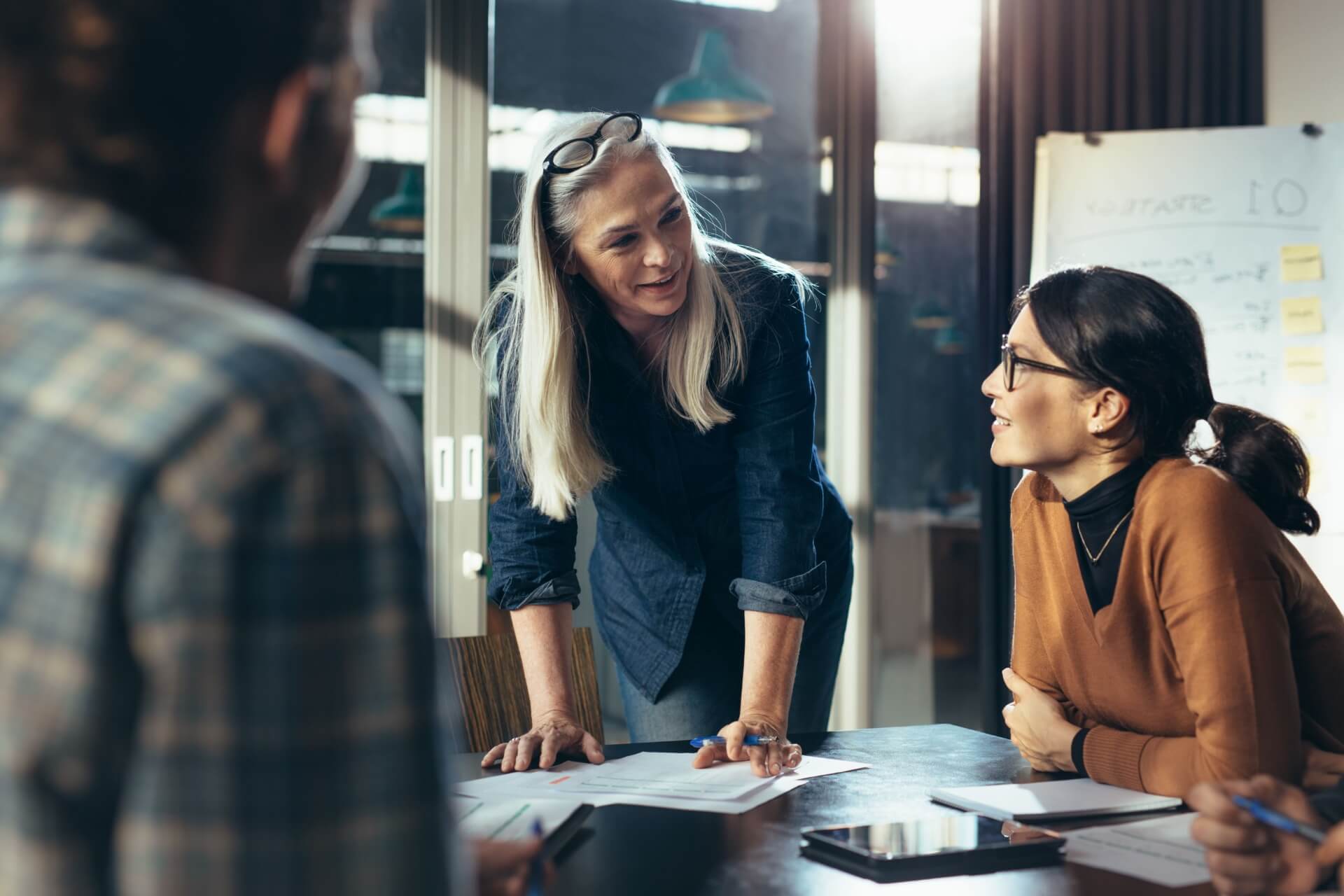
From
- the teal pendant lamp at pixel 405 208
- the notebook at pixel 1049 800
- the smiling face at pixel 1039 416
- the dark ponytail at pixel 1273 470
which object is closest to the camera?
the notebook at pixel 1049 800

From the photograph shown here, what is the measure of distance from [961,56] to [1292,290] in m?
1.22

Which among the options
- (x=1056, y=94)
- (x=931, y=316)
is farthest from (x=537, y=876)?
(x=1056, y=94)

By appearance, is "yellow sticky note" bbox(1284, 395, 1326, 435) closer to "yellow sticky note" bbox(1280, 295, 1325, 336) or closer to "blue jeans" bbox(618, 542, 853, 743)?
"yellow sticky note" bbox(1280, 295, 1325, 336)

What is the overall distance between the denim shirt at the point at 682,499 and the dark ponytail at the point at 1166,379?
1.39 ft

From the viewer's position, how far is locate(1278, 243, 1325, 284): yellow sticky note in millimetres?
3275

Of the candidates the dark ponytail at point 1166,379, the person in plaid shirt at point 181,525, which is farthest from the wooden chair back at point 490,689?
the person in plaid shirt at point 181,525

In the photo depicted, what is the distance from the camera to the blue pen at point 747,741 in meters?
1.54

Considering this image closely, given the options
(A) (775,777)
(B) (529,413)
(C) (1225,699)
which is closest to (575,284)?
(B) (529,413)

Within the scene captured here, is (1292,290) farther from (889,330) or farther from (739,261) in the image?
(739,261)

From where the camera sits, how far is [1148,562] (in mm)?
1535

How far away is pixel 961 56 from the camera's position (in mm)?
3857

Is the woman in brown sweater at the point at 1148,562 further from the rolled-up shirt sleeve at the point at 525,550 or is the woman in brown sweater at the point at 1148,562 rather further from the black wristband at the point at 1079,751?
the rolled-up shirt sleeve at the point at 525,550

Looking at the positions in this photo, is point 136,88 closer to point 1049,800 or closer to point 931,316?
point 1049,800

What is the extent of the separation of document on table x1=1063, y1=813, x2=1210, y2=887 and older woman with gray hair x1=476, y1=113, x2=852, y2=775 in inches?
20.7
